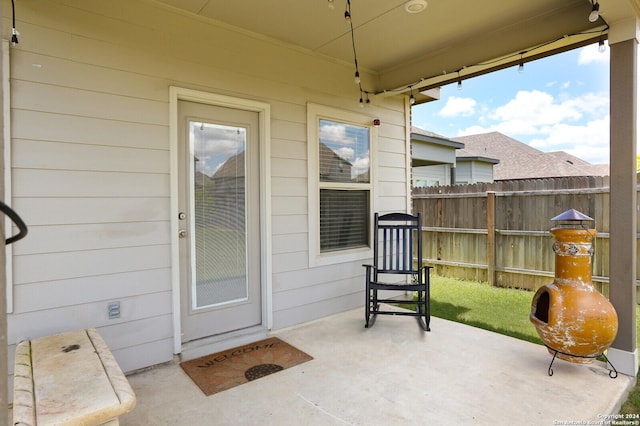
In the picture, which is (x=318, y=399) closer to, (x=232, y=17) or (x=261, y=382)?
(x=261, y=382)

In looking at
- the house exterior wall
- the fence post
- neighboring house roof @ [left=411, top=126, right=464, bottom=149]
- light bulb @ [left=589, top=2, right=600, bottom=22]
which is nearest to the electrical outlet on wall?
the house exterior wall

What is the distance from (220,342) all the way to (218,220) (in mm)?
990

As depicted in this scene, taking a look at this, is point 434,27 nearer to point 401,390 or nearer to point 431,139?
point 401,390

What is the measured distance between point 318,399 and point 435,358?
1044mm

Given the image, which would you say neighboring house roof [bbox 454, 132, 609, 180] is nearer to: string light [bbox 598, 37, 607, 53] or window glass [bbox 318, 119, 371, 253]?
window glass [bbox 318, 119, 371, 253]

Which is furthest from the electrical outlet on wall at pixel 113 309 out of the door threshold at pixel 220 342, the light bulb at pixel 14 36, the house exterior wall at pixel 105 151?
the light bulb at pixel 14 36

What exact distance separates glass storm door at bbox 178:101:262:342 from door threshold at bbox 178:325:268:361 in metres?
0.05

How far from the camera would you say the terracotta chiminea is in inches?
93.7

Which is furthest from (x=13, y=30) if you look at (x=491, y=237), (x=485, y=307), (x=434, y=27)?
(x=491, y=237)

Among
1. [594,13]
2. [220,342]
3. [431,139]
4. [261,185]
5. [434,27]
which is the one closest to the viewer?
[594,13]

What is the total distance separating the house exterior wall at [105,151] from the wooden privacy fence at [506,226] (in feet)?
11.9

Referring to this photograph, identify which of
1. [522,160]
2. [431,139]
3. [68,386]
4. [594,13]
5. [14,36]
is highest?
[522,160]

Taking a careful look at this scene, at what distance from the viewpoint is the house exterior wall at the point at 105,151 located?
2.20 m

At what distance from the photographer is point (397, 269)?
3746 mm
